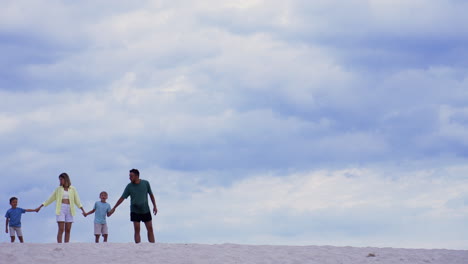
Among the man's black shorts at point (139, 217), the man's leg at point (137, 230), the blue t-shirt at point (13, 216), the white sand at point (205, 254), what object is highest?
the blue t-shirt at point (13, 216)

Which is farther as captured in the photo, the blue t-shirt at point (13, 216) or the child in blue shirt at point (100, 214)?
the blue t-shirt at point (13, 216)

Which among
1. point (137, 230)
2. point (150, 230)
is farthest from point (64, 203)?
point (150, 230)

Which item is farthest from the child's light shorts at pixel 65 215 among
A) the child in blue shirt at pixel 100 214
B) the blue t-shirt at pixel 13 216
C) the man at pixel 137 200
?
the blue t-shirt at pixel 13 216

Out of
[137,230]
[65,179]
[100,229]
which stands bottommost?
[137,230]

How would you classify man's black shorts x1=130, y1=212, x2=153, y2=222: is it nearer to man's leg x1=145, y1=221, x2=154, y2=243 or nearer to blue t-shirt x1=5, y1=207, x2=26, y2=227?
man's leg x1=145, y1=221, x2=154, y2=243

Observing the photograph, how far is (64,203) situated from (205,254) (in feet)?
16.9

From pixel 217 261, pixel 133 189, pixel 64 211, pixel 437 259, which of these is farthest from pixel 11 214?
pixel 437 259

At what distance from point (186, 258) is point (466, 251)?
7.88 meters

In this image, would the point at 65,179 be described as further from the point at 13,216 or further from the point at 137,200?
the point at 13,216

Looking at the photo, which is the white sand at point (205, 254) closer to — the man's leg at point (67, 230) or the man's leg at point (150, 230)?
the man's leg at point (150, 230)

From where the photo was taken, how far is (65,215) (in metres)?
19.6

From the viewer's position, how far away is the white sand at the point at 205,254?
51.8 feet

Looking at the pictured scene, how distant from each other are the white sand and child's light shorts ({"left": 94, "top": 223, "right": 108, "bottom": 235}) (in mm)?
3404

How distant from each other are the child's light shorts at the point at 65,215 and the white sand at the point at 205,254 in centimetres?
239
